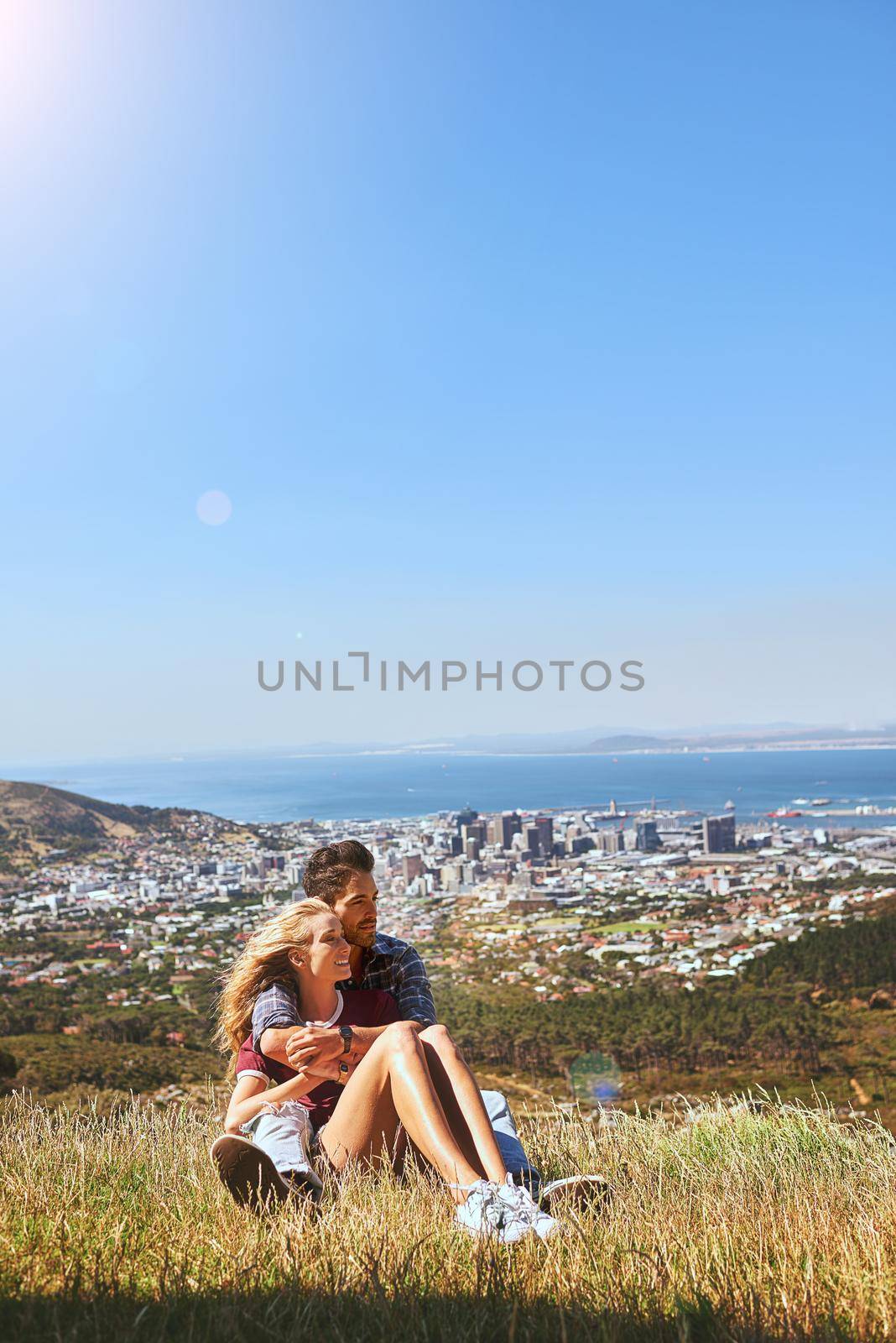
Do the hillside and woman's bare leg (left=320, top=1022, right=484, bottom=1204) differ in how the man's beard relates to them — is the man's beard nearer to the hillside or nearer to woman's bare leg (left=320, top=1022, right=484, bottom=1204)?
woman's bare leg (left=320, top=1022, right=484, bottom=1204)

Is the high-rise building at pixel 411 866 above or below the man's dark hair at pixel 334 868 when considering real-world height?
below

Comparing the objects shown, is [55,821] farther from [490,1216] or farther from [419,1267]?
[419,1267]

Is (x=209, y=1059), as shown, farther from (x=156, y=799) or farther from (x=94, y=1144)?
(x=156, y=799)

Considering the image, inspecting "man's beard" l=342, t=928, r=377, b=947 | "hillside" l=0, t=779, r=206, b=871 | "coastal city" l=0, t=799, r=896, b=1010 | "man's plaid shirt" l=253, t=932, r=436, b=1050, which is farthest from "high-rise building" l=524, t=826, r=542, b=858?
"man's beard" l=342, t=928, r=377, b=947

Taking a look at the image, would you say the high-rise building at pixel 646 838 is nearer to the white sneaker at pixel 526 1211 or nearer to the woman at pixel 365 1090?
the woman at pixel 365 1090

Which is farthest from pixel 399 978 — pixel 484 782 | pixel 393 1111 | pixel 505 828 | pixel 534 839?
pixel 484 782

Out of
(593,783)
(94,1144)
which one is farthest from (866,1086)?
(593,783)

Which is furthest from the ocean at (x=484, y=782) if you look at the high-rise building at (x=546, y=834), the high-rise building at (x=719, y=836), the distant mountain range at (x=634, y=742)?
the high-rise building at (x=546, y=834)
